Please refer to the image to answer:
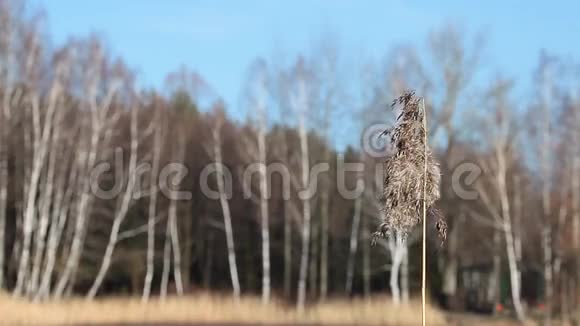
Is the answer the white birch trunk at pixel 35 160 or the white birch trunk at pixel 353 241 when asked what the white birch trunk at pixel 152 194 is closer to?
the white birch trunk at pixel 35 160

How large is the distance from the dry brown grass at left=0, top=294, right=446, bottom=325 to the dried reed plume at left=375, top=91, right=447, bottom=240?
69.4 ft

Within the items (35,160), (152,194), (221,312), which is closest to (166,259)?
(152,194)

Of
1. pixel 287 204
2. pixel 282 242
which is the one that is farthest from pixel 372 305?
pixel 282 242

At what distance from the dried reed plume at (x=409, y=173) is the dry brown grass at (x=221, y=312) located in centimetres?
2116

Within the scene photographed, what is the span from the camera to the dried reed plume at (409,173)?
7.11 meters

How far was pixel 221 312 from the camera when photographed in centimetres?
2970

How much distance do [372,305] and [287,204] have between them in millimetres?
8369

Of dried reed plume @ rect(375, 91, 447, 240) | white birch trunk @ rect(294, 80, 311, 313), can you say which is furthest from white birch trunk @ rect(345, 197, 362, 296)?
dried reed plume @ rect(375, 91, 447, 240)

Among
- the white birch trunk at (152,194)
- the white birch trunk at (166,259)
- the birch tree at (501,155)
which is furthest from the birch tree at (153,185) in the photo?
the birch tree at (501,155)

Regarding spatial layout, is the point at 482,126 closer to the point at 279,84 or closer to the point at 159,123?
the point at 279,84

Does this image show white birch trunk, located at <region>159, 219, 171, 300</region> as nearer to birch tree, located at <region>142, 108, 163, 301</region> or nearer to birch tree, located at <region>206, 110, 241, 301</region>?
birch tree, located at <region>142, 108, 163, 301</region>

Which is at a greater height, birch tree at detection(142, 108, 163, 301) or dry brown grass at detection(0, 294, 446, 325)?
birch tree at detection(142, 108, 163, 301)

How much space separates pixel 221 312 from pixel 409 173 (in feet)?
77.1

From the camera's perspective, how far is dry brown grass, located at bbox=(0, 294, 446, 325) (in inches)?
1097
